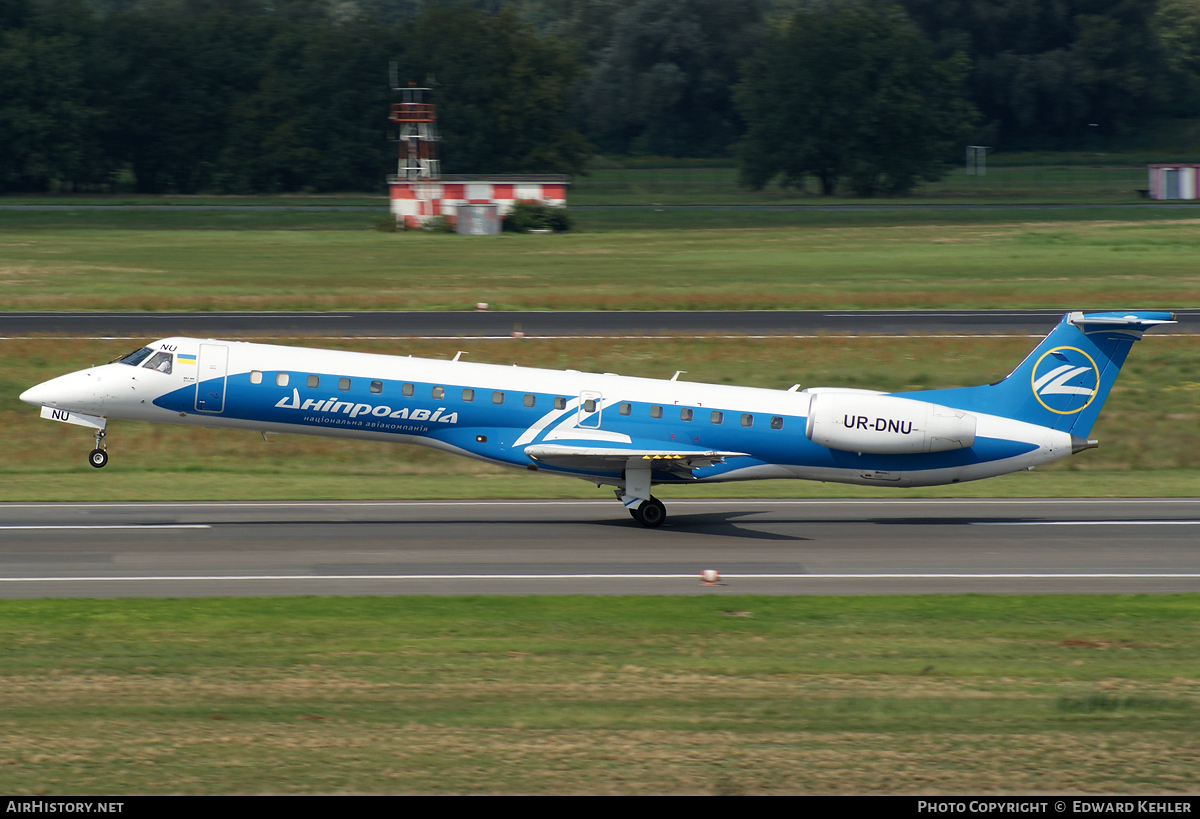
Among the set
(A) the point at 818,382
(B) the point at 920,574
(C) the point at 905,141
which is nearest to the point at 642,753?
(B) the point at 920,574

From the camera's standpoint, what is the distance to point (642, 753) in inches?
519

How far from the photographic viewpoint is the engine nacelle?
26.6 meters

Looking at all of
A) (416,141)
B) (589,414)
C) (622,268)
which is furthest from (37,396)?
(416,141)

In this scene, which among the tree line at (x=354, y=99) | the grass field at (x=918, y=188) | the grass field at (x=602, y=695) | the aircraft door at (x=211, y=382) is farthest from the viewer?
the tree line at (x=354, y=99)

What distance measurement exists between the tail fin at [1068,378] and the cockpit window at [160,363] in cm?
1571

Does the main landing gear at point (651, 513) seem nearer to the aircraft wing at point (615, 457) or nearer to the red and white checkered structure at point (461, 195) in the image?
the aircraft wing at point (615, 457)

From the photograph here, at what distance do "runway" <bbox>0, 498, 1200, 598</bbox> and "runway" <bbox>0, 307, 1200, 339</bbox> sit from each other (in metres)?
16.3

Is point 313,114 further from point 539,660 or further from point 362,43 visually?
point 539,660

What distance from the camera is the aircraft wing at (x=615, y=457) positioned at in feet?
85.3

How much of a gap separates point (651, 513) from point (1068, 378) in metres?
9.19

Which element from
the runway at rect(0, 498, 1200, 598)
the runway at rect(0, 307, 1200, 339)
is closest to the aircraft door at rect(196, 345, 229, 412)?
the runway at rect(0, 498, 1200, 598)

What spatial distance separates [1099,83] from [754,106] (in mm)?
48856

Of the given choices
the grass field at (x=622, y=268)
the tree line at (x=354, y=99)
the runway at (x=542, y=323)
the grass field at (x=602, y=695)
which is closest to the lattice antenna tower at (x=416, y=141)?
the grass field at (x=622, y=268)

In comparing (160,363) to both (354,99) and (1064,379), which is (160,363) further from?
(354,99)
